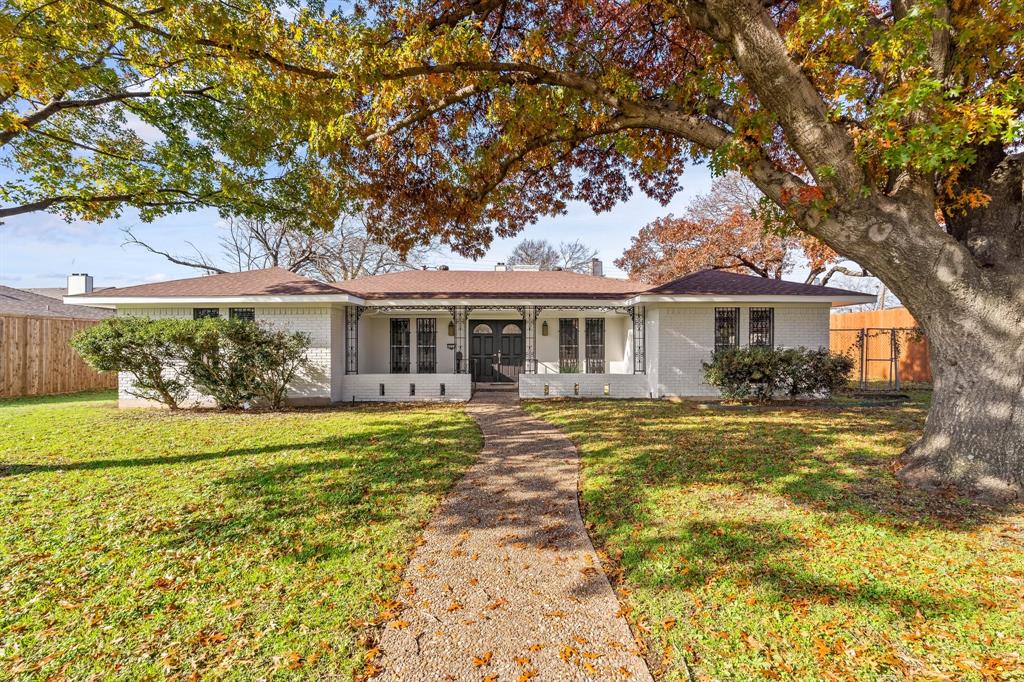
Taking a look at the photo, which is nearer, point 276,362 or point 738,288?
point 276,362

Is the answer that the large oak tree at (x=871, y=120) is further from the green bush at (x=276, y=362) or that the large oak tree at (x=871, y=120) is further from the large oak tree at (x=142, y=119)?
the green bush at (x=276, y=362)

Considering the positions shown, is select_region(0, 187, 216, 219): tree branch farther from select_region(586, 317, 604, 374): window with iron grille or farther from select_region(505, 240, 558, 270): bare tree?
select_region(505, 240, 558, 270): bare tree

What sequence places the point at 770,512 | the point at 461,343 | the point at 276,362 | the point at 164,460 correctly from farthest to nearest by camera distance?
1. the point at 461,343
2. the point at 276,362
3. the point at 164,460
4. the point at 770,512

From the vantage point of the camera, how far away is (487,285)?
51.1ft

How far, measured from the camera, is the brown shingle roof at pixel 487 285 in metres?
13.9

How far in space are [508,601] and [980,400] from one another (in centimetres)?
547

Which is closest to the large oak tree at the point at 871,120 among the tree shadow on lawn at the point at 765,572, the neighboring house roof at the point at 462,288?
the tree shadow on lawn at the point at 765,572

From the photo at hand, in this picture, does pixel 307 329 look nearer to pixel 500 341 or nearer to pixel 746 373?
pixel 500 341

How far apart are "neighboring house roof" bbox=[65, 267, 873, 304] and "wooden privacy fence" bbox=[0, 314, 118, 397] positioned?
4.07m

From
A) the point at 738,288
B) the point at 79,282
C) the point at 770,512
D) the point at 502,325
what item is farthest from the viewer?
the point at 79,282

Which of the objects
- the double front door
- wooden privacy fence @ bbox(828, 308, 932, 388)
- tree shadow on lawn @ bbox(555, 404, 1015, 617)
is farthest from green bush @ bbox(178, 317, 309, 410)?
wooden privacy fence @ bbox(828, 308, 932, 388)

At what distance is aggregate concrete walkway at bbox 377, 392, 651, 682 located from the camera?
94.9 inches

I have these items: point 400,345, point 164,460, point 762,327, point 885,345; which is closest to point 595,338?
point 762,327

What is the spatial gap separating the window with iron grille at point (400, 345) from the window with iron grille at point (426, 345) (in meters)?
0.38
